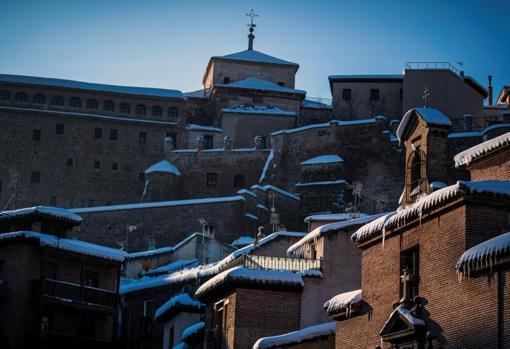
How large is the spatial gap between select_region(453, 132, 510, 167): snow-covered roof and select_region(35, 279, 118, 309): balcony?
89.5 ft

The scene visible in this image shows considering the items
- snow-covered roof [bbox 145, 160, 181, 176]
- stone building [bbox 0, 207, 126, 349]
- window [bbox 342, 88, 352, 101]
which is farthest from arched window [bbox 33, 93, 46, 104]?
stone building [bbox 0, 207, 126, 349]

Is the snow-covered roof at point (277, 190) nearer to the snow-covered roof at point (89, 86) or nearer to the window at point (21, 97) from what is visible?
the snow-covered roof at point (89, 86)

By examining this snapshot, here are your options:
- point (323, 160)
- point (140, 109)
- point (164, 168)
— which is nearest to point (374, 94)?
point (323, 160)

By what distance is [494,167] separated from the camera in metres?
26.6

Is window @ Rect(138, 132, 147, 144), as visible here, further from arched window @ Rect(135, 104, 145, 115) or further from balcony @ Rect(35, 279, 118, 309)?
balcony @ Rect(35, 279, 118, 309)

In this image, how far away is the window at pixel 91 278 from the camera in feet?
176

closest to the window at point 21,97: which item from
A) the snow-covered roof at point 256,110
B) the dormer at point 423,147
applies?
the snow-covered roof at point 256,110

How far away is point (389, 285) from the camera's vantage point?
2583 centimetres

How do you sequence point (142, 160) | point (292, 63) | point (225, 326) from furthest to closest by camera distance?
point (292, 63) → point (142, 160) → point (225, 326)

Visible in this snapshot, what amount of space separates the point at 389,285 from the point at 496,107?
80577 millimetres

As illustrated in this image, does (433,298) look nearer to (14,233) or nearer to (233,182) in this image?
(14,233)

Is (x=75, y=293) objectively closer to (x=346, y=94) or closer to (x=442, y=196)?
(x=442, y=196)

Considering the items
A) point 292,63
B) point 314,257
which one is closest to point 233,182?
point 292,63

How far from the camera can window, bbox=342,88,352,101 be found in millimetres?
100250
